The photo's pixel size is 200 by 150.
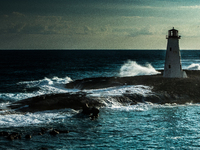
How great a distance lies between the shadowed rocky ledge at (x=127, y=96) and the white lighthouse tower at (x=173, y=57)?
2.18 meters

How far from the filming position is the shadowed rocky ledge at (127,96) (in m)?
29.4

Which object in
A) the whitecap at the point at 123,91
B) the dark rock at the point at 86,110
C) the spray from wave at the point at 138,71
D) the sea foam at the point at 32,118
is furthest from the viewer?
the spray from wave at the point at 138,71

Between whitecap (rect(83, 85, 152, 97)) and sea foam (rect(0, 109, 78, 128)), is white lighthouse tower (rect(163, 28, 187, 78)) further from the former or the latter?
sea foam (rect(0, 109, 78, 128))

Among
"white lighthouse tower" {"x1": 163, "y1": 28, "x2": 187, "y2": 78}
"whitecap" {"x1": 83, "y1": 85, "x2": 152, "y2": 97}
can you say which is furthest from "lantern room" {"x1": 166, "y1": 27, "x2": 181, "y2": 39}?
"whitecap" {"x1": 83, "y1": 85, "x2": 152, "y2": 97}

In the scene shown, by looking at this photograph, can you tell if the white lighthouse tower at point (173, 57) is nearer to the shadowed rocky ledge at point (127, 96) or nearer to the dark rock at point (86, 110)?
the shadowed rocky ledge at point (127, 96)

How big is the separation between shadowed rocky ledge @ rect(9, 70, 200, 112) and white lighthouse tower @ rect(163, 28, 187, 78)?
2.18 metres

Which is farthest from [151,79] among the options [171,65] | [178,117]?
[178,117]

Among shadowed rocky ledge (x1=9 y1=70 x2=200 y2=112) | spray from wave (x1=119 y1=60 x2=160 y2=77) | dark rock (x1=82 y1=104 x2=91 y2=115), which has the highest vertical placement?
spray from wave (x1=119 y1=60 x2=160 y2=77)

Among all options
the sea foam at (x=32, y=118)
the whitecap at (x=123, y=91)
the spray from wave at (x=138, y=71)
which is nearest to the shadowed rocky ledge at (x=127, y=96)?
the whitecap at (x=123, y=91)

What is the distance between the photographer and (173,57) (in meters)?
42.2

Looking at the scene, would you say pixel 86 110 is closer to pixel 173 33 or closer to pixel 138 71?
pixel 173 33

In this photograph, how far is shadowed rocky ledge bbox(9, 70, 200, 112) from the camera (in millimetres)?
29375

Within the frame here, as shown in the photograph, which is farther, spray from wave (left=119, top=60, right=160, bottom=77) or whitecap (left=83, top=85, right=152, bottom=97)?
spray from wave (left=119, top=60, right=160, bottom=77)

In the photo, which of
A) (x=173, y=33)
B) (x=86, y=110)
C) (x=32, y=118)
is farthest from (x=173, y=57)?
(x=32, y=118)
